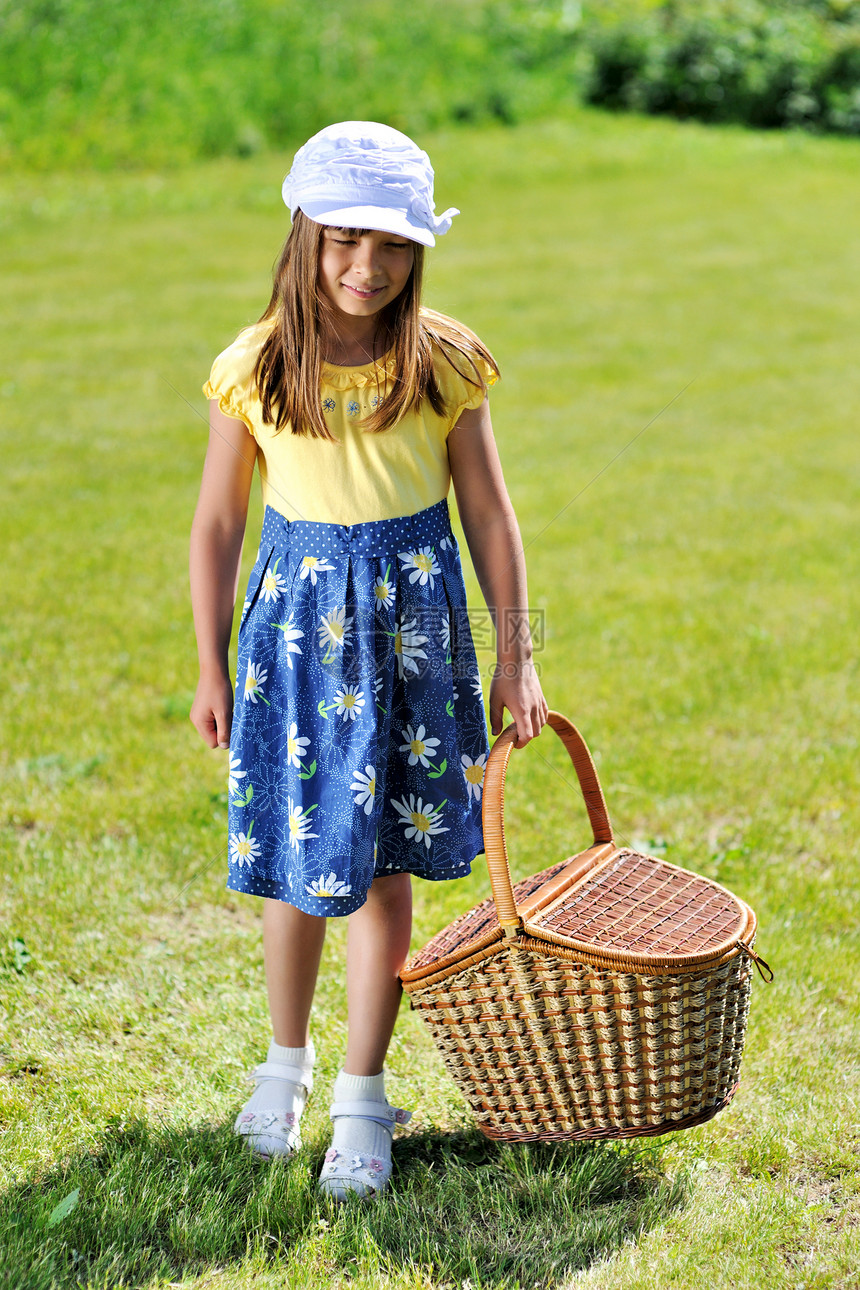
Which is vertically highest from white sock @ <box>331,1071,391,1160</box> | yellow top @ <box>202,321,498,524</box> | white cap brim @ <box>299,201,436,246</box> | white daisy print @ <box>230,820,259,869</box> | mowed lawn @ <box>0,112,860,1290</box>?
white cap brim @ <box>299,201,436,246</box>

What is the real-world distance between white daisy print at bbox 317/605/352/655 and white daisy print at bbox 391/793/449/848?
0.97ft

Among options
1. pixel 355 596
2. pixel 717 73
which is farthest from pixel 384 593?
pixel 717 73

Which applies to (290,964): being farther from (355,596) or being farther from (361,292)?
(361,292)

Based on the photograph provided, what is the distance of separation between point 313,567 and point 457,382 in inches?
15.1

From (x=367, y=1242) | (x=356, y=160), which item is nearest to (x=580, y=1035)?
(x=367, y=1242)

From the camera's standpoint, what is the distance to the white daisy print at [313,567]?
6.51ft

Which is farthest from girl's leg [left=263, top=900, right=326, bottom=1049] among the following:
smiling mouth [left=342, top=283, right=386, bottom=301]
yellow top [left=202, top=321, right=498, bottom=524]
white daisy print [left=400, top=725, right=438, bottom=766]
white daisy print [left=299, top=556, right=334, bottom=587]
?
smiling mouth [left=342, top=283, right=386, bottom=301]

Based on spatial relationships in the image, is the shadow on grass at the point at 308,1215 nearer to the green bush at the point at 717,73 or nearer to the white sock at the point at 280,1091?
the white sock at the point at 280,1091

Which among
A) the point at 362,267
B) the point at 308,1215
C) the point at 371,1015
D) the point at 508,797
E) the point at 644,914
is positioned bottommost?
the point at 508,797

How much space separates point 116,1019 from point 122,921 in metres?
0.34

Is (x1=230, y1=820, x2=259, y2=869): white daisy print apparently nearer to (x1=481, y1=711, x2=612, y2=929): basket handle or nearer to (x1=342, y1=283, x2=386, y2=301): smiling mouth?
(x1=481, y1=711, x2=612, y2=929): basket handle

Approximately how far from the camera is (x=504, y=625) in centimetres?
215

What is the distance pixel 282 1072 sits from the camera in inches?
87.4

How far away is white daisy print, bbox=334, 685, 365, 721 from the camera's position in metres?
1.98
